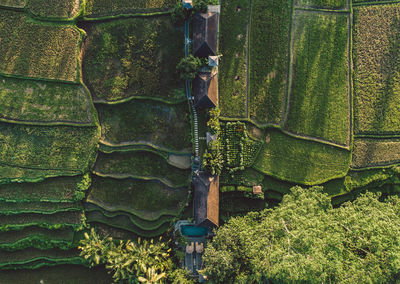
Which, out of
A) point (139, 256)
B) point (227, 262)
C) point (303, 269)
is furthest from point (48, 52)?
point (303, 269)

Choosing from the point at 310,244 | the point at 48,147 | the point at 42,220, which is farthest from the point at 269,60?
the point at 42,220

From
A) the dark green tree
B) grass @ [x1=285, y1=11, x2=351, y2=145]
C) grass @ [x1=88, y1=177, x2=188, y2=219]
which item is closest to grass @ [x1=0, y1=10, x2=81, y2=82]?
the dark green tree

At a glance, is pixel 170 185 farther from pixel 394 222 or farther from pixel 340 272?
pixel 394 222

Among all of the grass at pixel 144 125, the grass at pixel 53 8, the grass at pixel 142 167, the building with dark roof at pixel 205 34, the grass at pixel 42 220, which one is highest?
the grass at pixel 53 8

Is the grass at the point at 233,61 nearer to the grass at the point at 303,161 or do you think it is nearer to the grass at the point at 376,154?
the grass at the point at 303,161

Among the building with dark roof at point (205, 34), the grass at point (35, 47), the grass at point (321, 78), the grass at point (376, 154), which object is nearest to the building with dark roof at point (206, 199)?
the grass at point (321, 78)

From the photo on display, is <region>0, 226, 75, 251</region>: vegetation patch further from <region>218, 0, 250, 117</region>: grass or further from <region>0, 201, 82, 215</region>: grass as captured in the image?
<region>218, 0, 250, 117</region>: grass

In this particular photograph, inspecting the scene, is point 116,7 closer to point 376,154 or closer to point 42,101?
point 42,101
